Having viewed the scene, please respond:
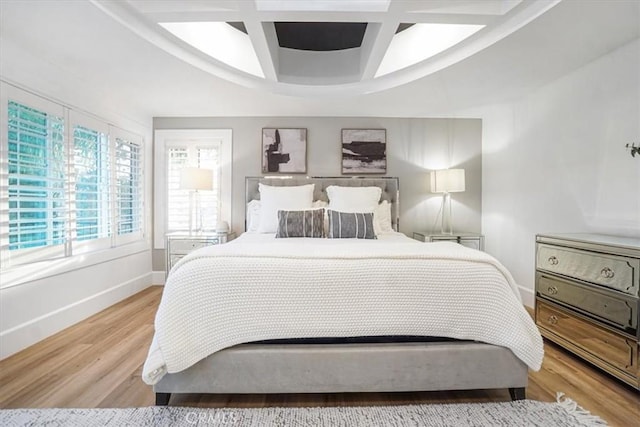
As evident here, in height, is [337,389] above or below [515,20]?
below

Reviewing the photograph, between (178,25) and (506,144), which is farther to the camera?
(506,144)

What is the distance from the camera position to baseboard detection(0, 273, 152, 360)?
2118 mm

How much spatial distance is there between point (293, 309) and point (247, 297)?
0.23 metres

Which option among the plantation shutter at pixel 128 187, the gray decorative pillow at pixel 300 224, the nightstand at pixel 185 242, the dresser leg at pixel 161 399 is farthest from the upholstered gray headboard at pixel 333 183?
the dresser leg at pixel 161 399

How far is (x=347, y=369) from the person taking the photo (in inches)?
59.7

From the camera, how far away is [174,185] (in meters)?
3.95

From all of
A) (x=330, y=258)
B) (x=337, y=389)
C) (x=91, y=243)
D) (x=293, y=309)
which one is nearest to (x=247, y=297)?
(x=293, y=309)

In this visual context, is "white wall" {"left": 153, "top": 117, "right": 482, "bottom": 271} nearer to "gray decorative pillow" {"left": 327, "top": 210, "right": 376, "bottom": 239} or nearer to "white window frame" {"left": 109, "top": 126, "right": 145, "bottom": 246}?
"white window frame" {"left": 109, "top": 126, "right": 145, "bottom": 246}

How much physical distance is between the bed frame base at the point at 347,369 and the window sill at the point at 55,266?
1530 mm

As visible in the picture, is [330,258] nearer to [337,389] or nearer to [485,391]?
[337,389]

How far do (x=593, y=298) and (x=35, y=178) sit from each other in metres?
3.98

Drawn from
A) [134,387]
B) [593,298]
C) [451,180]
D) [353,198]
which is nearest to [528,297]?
[593,298]

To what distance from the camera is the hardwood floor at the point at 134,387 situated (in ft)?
5.28

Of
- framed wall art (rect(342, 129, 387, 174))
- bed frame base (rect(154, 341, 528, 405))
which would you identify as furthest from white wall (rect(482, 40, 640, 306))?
bed frame base (rect(154, 341, 528, 405))
